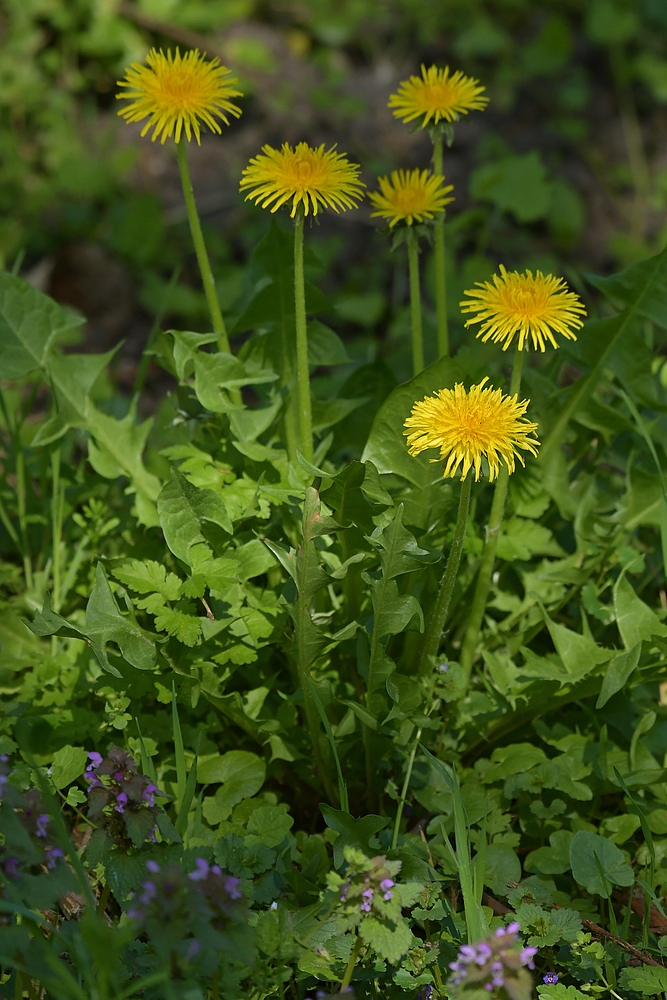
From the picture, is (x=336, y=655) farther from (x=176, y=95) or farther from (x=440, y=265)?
(x=176, y=95)

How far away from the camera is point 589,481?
2074 mm

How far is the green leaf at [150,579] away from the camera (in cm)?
161

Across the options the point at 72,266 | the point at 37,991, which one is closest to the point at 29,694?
the point at 37,991

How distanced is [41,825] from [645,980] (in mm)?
882

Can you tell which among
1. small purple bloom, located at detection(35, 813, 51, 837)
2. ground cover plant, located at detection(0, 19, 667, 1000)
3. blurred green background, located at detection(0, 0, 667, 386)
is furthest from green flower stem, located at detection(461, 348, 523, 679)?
blurred green background, located at detection(0, 0, 667, 386)

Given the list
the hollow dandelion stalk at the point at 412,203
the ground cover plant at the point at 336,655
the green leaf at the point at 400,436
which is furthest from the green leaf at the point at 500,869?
the hollow dandelion stalk at the point at 412,203

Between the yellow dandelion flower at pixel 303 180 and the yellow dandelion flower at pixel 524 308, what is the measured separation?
26 centimetres

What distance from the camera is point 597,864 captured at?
150cm

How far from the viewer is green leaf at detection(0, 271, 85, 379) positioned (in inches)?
76.5

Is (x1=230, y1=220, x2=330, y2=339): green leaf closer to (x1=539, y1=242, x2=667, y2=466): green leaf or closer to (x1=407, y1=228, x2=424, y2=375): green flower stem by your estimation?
(x1=407, y1=228, x2=424, y2=375): green flower stem

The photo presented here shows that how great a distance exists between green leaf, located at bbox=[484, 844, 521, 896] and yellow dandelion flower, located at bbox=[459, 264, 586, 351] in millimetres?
841

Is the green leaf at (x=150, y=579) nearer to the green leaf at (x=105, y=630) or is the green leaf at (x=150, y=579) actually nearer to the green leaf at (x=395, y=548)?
the green leaf at (x=105, y=630)

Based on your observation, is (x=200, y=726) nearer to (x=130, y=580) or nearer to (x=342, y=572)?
(x=130, y=580)

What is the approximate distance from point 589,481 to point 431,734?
693mm
